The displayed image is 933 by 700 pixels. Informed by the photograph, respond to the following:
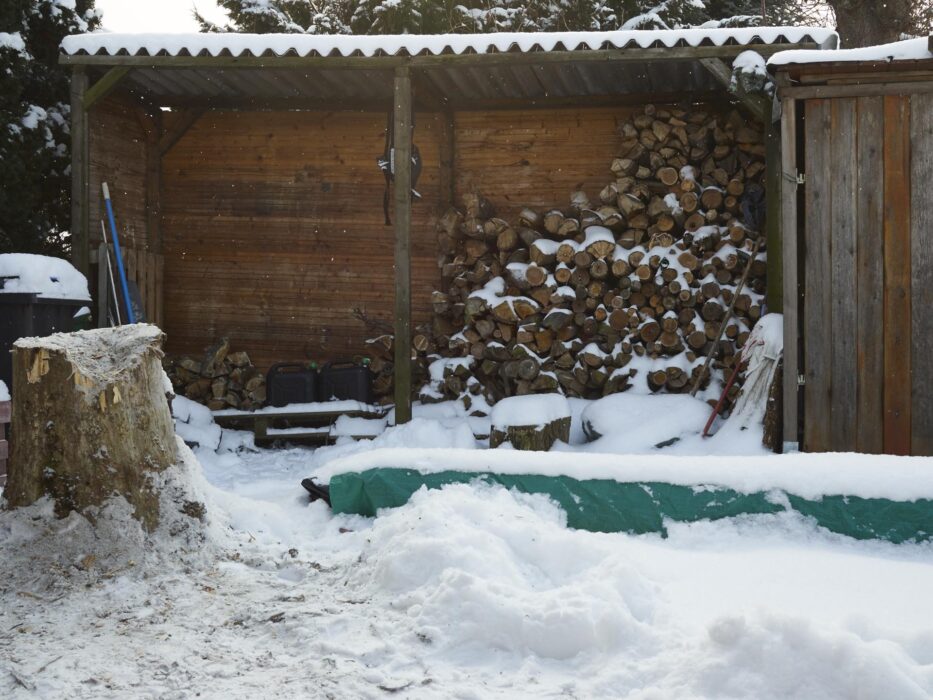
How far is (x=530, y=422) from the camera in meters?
6.82

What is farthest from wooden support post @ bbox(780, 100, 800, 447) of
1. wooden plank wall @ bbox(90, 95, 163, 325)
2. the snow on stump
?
wooden plank wall @ bbox(90, 95, 163, 325)

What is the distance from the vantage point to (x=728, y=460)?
151 inches

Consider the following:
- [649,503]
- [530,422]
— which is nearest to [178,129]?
[530,422]

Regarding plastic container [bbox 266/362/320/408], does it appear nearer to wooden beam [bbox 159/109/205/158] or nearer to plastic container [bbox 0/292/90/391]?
plastic container [bbox 0/292/90/391]

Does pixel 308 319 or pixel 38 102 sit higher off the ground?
pixel 38 102

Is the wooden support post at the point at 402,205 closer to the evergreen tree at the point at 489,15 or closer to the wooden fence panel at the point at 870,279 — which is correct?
the wooden fence panel at the point at 870,279

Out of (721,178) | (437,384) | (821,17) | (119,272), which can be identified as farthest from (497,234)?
(821,17)

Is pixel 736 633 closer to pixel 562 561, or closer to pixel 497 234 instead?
pixel 562 561

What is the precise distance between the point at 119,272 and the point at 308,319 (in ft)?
6.35

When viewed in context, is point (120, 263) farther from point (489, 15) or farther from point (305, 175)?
point (489, 15)

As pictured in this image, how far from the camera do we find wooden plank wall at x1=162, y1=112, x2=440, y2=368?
920 centimetres

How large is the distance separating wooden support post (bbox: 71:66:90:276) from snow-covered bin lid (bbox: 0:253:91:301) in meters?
0.52

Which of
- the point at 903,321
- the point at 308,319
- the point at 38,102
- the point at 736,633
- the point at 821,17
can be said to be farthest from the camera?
the point at 821,17

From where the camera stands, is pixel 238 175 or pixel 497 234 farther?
pixel 238 175
